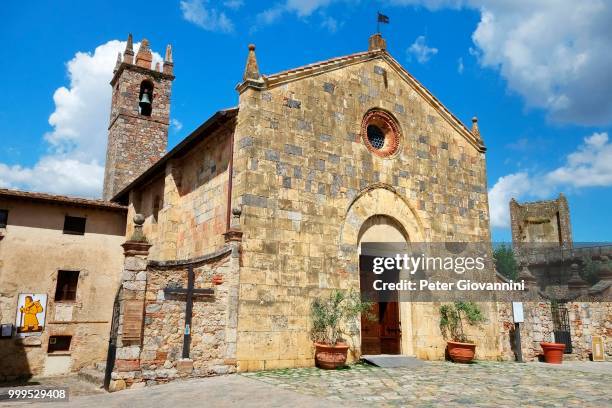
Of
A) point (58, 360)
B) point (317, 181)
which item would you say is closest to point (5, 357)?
point (58, 360)

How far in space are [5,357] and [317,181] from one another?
11.3 metres

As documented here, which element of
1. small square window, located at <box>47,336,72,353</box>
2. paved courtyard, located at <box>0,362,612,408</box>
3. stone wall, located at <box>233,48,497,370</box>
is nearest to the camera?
paved courtyard, located at <box>0,362,612,408</box>

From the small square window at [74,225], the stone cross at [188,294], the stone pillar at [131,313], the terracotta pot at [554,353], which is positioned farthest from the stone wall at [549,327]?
the small square window at [74,225]

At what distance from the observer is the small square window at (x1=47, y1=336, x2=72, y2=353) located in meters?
15.7

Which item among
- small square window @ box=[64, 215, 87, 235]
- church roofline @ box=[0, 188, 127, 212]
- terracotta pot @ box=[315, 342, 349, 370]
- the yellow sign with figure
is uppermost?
church roofline @ box=[0, 188, 127, 212]

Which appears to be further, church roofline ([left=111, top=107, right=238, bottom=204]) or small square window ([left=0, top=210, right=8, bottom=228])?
small square window ([left=0, top=210, right=8, bottom=228])

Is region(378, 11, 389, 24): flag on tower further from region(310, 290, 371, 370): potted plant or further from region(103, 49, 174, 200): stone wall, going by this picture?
region(103, 49, 174, 200): stone wall

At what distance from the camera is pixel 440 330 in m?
14.3

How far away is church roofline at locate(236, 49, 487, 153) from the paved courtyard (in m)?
7.10

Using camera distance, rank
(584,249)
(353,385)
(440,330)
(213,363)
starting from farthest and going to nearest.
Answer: (584,249) < (440,330) < (213,363) < (353,385)

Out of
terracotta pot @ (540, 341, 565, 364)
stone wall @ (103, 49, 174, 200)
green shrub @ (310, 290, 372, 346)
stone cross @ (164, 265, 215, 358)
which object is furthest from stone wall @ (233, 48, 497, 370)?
stone wall @ (103, 49, 174, 200)

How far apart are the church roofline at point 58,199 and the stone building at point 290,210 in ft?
6.60

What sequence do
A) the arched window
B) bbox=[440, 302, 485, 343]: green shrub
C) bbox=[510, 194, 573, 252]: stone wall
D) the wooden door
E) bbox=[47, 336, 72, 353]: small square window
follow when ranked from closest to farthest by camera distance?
the wooden door
bbox=[440, 302, 485, 343]: green shrub
bbox=[47, 336, 72, 353]: small square window
the arched window
bbox=[510, 194, 573, 252]: stone wall

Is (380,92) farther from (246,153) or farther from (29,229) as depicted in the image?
Result: (29,229)
